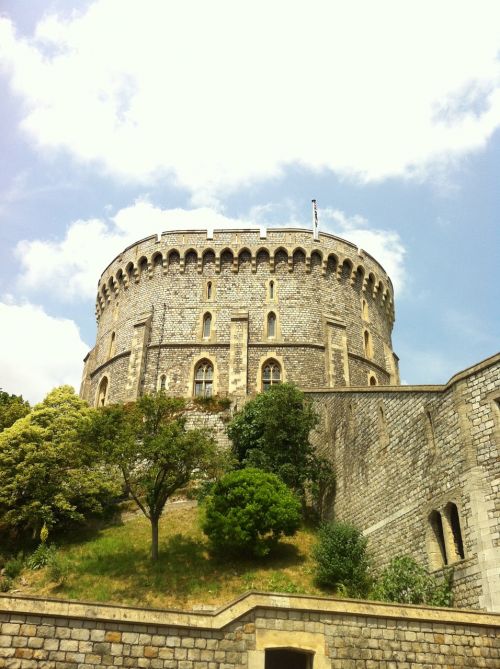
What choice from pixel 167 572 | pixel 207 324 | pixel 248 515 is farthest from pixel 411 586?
pixel 207 324

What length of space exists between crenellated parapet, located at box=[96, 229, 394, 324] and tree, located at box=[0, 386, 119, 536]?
15899mm

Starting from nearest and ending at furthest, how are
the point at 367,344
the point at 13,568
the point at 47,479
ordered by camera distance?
the point at 13,568 → the point at 47,479 → the point at 367,344

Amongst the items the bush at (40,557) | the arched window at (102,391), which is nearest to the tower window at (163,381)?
the arched window at (102,391)

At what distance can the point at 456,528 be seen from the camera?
53.7ft

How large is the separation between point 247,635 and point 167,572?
10270 millimetres

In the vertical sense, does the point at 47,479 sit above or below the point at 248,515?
above

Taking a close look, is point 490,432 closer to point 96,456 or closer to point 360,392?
point 360,392

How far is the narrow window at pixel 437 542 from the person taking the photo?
16.8 metres

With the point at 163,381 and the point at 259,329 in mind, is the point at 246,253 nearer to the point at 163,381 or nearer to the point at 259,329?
the point at 259,329

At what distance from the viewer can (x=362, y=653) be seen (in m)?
11.4

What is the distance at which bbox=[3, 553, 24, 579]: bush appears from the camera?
2125 centimetres

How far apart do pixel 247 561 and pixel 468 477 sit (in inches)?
354

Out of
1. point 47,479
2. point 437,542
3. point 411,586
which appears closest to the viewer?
point 411,586

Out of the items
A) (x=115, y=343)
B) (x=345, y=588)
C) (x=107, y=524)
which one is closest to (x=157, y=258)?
(x=115, y=343)
